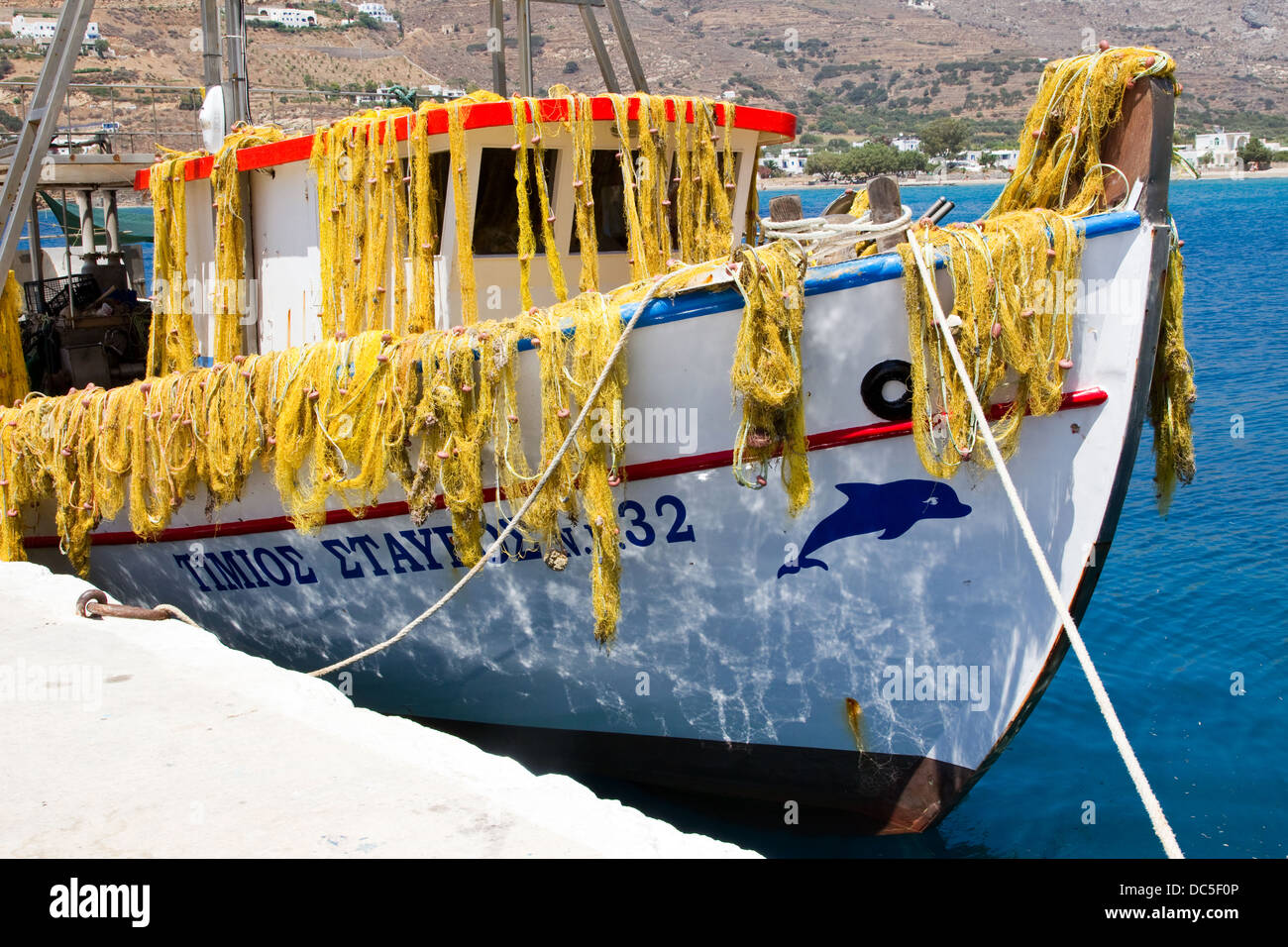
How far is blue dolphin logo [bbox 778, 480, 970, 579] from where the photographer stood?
214 inches

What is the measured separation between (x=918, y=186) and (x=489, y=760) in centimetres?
13789

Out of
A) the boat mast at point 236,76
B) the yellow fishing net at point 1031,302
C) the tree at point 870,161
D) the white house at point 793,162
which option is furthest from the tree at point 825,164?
the yellow fishing net at point 1031,302

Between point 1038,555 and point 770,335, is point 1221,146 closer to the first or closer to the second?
point 770,335

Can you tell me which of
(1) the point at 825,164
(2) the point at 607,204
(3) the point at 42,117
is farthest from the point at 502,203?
(1) the point at 825,164

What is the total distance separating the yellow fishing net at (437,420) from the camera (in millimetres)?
5215

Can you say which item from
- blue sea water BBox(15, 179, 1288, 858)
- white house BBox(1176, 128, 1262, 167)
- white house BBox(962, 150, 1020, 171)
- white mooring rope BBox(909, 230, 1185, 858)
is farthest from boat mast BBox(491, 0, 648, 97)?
white house BBox(1176, 128, 1262, 167)

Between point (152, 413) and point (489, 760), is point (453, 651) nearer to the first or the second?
point (152, 413)

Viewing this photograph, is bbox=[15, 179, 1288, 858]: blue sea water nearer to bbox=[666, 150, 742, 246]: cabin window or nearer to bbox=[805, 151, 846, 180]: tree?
bbox=[666, 150, 742, 246]: cabin window

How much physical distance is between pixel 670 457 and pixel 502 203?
184 cm

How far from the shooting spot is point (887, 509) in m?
5.46

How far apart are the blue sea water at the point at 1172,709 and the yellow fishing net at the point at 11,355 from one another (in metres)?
5.02

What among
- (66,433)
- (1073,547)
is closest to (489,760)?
(1073,547)

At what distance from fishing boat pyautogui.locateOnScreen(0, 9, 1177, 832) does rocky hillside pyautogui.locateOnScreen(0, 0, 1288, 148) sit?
67.9 m

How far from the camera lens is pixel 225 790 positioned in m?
3.59
